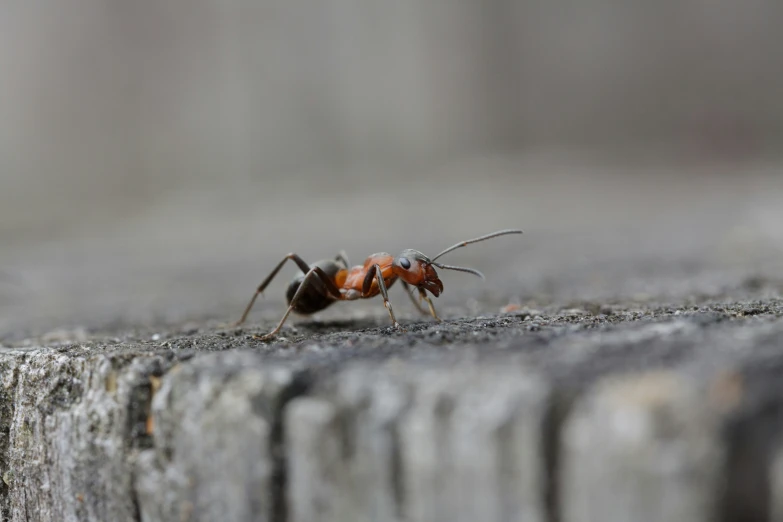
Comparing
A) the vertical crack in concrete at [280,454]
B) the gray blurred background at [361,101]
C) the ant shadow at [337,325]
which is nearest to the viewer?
the vertical crack in concrete at [280,454]

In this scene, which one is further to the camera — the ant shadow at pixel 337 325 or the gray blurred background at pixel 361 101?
the gray blurred background at pixel 361 101

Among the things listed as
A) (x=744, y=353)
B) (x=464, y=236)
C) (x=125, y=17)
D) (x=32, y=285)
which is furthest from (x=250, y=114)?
(x=744, y=353)

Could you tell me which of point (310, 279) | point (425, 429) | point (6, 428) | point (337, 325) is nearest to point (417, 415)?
point (425, 429)

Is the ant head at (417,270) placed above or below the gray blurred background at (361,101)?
below

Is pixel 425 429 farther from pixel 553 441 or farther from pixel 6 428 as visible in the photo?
pixel 6 428

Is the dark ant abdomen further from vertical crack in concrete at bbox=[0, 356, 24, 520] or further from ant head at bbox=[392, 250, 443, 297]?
vertical crack in concrete at bbox=[0, 356, 24, 520]

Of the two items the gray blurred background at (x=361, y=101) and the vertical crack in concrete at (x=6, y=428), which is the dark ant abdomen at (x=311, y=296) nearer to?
the vertical crack in concrete at (x=6, y=428)

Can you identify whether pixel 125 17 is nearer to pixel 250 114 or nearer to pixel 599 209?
pixel 250 114

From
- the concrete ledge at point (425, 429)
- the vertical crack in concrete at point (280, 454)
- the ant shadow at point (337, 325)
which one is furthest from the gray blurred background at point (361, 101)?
the vertical crack in concrete at point (280, 454)

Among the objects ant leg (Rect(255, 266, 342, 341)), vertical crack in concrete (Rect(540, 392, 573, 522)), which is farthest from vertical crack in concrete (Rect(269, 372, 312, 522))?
ant leg (Rect(255, 266, 342, 341))

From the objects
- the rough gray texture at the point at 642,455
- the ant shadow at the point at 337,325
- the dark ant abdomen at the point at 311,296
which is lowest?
the rough gray texture at the point at 642,455
